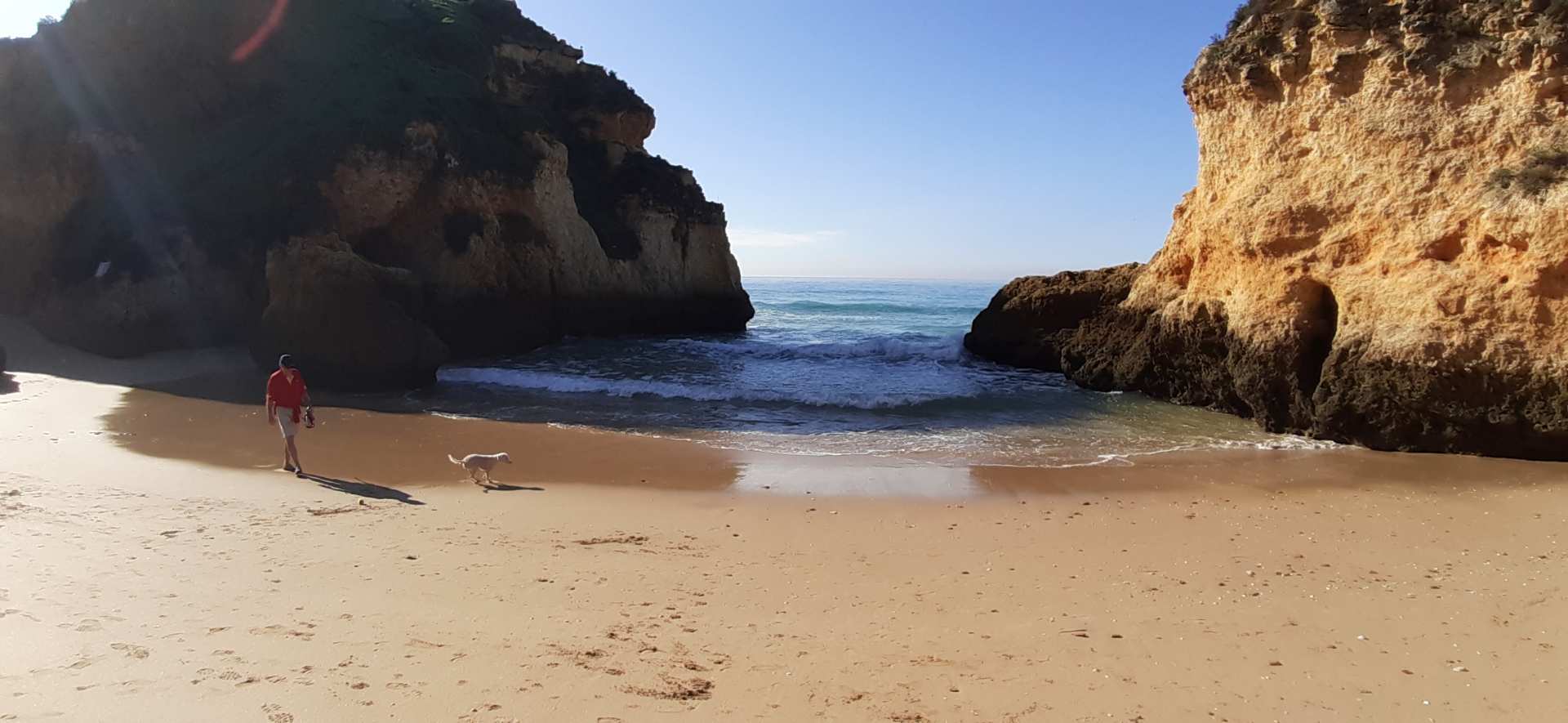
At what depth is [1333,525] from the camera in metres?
6.53

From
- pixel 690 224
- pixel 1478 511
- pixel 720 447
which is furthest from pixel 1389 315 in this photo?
pixel 690 224

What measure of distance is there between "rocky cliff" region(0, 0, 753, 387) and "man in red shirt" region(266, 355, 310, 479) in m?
5.49

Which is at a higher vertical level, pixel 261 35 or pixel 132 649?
pixel 261 35

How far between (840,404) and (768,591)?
8.51 metres

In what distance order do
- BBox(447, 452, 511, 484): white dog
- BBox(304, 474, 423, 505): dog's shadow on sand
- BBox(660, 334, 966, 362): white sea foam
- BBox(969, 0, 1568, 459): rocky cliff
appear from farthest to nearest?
BBox(660, 334, 966, 362): white sea foam → BBox(969, 0, 1568, 459): rocky cliff → BBox(447, 452, 511, 484): white dog → BBox(304, 474, 423, 505): dog's shadow on sand

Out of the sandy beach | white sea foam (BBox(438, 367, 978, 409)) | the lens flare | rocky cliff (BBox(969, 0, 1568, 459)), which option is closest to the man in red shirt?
the sandy beach

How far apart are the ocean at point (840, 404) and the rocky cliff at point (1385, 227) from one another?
100 centimetres

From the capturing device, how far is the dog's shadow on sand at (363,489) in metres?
7.06

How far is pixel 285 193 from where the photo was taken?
56.3ft

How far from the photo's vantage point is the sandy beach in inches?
137

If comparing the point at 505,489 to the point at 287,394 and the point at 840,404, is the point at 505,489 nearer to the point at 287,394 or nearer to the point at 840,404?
the point at 287,394

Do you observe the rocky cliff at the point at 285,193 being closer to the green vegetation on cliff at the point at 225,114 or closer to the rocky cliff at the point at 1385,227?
the green vegetation on cliff at the point at 225,114

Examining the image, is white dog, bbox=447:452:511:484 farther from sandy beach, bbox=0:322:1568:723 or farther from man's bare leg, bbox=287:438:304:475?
man's bare leg, bbox=287:438:304:475

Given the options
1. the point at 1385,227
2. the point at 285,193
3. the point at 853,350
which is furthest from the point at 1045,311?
the point at 285,193
